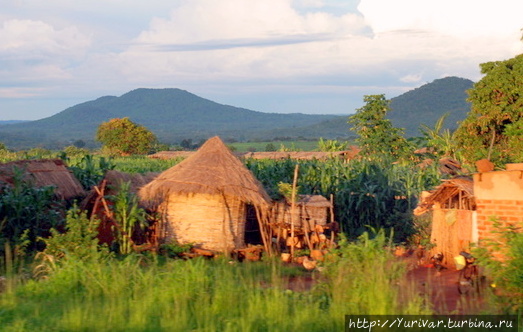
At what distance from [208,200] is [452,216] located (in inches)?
167

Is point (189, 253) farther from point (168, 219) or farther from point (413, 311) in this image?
point (413, 311)

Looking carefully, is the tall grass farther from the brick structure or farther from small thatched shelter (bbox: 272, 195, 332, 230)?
A: the brick structure

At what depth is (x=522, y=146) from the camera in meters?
18.9

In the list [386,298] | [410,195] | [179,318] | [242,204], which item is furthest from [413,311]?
[410,195]

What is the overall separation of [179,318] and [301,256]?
6.01m

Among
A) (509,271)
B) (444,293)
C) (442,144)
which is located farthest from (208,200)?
(442,144)

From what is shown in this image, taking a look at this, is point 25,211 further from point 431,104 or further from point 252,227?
point 431,104

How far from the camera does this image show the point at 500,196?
29.7 feet

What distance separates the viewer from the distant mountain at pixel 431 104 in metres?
96.8

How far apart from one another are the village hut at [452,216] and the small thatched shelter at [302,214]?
1.89 meters

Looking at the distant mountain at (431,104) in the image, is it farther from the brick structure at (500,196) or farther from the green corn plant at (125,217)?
the brick structure at (500,196)

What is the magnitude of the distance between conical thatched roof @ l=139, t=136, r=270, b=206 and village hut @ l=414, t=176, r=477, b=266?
120 inches

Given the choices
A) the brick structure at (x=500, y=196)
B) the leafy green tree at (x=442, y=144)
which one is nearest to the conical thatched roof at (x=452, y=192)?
the brick structure at (x=500, y=196)

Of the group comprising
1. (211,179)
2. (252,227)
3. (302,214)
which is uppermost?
(211,179)
